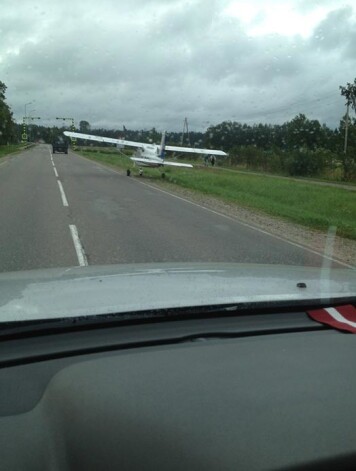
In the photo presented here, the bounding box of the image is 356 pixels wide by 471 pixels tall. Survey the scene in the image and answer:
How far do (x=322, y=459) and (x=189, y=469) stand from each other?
436 mm

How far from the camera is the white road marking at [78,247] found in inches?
328

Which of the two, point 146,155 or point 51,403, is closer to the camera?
point 51,403

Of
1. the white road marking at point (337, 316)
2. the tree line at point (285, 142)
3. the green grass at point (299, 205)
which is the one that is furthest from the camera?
the tree line at point (285, 142)

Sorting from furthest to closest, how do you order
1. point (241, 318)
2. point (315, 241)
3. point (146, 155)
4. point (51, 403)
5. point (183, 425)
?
point (146, 155) → point (315, 241) → point (241, 318) → point (51, 403) → point (183, 425)

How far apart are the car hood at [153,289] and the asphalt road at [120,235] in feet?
14.5

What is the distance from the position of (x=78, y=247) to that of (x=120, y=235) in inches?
61.4

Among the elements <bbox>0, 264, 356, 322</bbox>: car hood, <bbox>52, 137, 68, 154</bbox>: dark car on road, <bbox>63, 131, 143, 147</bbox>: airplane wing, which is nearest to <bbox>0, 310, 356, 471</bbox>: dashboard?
<bbox>0, 264, 356, 322</bbox>: car hood

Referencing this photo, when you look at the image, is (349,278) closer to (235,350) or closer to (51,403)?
(235,350)

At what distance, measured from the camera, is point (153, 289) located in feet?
9.64

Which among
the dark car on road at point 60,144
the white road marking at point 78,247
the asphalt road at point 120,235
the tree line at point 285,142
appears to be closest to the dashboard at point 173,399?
the white road marking at point 78,247

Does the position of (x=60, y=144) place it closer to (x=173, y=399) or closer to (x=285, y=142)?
(x=285, y=142)

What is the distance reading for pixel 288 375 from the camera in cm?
214

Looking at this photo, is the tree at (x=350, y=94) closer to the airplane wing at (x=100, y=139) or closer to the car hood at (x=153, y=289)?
the airplane wing at (x=100, y=139)

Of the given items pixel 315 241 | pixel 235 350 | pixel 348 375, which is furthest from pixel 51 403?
pixel 315 241
